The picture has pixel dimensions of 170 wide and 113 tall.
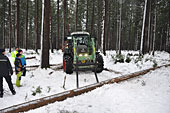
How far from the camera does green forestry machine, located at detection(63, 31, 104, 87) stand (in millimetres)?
7047

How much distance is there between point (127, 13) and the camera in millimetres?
43344

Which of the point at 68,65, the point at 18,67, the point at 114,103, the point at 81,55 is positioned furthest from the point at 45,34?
the point at 114,103

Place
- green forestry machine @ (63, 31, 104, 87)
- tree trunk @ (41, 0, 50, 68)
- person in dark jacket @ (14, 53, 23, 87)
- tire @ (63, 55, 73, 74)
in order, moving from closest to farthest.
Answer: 1. person in dark jacket @ (14, 53, 23, 87)
2. green forestry machine @ (63, 31, 104, 87)
3. tire @ (63, 55, 73, 74)
4. tree trunk @ (41, 0, 50, 68)

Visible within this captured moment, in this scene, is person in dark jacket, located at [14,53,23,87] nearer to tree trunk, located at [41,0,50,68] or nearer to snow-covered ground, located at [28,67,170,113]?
tree trunk, located at [41,0,50,68]

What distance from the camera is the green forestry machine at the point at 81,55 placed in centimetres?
705

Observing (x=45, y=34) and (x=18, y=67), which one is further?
(x=45, y=34)


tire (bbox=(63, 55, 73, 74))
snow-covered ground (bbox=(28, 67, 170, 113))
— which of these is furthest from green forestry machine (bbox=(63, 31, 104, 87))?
snow-covered ground (bbox=(28, 67, 170, 113))

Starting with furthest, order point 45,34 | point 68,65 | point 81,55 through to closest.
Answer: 1. point 45,34
2. point 68,65
3. point 81,55

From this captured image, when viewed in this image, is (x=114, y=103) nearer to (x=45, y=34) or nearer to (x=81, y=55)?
(x=81, y=55)

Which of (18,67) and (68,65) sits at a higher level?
(18,67)

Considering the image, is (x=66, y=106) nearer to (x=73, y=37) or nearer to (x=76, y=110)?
(x=76, y=110)

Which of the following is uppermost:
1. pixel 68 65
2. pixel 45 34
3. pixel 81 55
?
pixel 45 34

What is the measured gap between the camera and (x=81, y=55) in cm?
720

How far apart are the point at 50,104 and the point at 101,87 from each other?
6.37 feet
